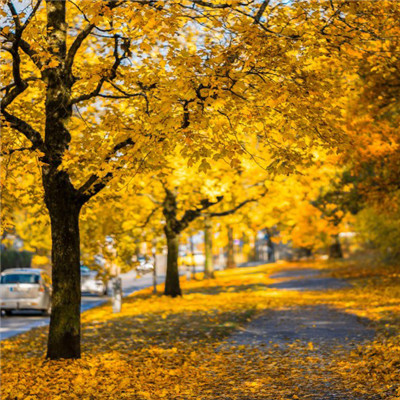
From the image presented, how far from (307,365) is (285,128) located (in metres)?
3.86

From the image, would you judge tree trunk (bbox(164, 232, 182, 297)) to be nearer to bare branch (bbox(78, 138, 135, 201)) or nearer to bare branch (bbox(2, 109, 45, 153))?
bare branch (bbox(78, 138, 135, 201))

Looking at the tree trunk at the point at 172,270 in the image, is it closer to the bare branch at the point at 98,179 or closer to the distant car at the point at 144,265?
the distant car at the point at 144,265

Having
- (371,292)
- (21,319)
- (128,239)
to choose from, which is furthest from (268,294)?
(21,319)

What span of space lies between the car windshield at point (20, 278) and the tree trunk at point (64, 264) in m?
11.4

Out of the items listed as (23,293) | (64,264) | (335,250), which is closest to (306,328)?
(64,264)

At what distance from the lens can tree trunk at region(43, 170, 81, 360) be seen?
9859mm

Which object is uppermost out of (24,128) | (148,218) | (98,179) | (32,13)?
(32,13)

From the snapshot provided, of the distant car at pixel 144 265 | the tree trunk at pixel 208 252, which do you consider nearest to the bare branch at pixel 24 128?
the distant car at pixel 144 265

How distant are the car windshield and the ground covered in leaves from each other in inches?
169

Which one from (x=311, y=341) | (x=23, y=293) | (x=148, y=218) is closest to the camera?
(x=311, y=341)

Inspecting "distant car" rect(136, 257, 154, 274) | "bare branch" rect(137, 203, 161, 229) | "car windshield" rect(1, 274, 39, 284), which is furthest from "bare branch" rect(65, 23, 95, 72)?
"bare branch" rect(137, 203, 161, 229)

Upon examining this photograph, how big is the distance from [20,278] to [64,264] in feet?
39.3

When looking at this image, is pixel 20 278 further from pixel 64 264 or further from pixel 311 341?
pixel 311 341

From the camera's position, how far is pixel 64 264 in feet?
32.8
